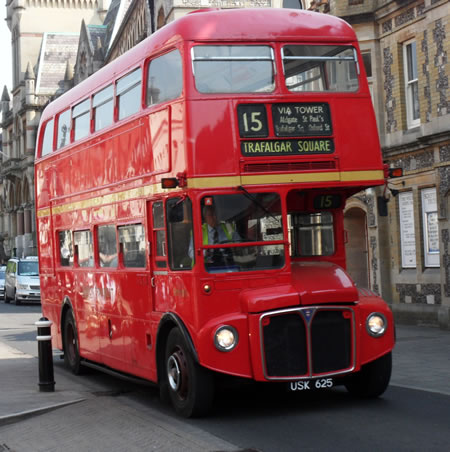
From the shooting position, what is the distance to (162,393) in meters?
11.7

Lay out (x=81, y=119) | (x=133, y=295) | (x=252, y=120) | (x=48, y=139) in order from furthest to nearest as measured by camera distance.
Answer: (x=48, y=139)
(x=81, y=119)
(x=133, y=295)
(x=252, y=120)

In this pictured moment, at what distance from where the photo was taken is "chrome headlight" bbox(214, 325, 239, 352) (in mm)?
10383

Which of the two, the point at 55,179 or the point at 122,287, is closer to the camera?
the point at 122,287

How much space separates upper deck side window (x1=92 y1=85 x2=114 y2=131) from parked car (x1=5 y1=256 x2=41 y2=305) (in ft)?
99.5

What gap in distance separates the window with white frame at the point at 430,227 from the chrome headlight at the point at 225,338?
14881 millimetres

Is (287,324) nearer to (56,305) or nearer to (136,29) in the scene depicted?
(56,305)

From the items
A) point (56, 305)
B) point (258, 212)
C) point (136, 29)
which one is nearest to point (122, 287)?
point (258, 212)

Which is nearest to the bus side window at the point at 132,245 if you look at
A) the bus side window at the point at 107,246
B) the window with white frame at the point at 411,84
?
the bus side window at the point at 107,246

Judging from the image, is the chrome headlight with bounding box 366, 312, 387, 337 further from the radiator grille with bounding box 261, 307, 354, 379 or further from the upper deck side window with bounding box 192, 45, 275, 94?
the upper deck side window with bounding box 192, 45, 275, 94

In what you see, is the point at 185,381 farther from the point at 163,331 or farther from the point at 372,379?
the point at 372,379

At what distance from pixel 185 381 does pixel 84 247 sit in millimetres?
5142

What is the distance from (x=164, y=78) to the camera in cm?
1173

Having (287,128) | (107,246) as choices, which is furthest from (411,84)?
(287,128)

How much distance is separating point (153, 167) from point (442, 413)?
416 cm
